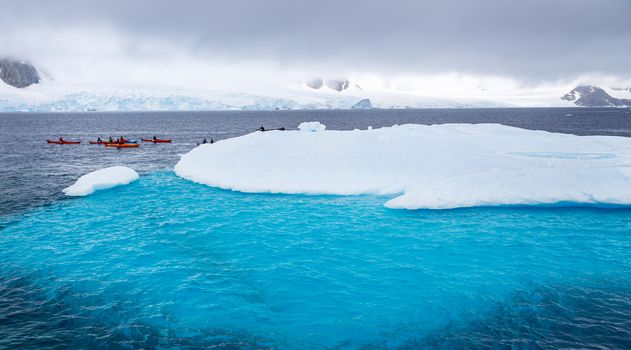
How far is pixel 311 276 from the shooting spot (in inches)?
650

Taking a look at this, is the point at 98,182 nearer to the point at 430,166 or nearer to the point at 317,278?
the point at 317,278

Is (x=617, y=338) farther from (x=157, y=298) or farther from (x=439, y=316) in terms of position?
(x=157, y=298)

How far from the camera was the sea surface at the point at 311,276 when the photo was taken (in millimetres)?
12531

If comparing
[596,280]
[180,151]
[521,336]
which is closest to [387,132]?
[596,280]

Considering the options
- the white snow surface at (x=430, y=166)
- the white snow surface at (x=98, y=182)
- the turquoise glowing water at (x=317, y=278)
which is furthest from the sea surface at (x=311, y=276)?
the white snow surface at (x=98, y=182)

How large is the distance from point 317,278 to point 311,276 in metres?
0.31

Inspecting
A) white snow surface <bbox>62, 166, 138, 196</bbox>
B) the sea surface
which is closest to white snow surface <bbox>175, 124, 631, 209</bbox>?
the sea surface

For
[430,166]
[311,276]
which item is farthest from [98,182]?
[430,166]

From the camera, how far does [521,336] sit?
1223 cm

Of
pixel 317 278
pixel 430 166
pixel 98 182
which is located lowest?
pixel 317 278

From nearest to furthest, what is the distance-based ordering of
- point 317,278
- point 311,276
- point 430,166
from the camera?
point 317,278 → point 311,276 → point 430,166

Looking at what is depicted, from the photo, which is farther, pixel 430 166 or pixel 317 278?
pixel 430 166

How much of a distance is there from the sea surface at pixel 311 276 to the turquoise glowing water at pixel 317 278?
6 cm

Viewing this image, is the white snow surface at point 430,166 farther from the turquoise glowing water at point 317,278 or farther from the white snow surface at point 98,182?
the white snow surface at point 98,182
